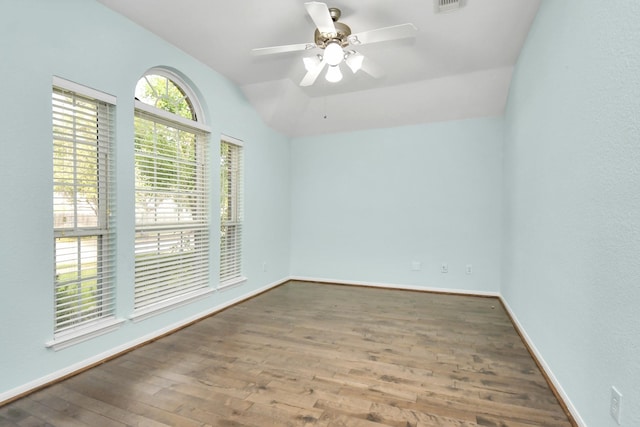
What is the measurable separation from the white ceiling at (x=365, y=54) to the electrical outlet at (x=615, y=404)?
2.66 metres

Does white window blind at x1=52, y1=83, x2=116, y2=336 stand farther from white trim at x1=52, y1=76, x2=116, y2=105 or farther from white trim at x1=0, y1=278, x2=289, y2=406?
white trim at x1=0, y1=278, x2=289, y2=406

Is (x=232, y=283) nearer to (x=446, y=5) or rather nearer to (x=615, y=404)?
(x=615, y=404)

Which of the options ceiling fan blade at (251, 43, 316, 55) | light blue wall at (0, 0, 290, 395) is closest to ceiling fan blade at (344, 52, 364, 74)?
ceiling fan blade at (251, 43, 316, 55)

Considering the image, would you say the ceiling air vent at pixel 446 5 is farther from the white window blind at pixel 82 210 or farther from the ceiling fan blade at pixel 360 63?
the white window blind at pixel 82 210

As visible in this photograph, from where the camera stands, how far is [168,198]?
3010mm

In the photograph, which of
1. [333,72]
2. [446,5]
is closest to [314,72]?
[333,72]

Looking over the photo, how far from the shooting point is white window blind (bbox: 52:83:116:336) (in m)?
2.15

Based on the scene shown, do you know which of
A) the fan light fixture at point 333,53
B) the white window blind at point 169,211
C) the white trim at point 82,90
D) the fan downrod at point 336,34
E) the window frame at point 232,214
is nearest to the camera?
the white trim at point 82,90

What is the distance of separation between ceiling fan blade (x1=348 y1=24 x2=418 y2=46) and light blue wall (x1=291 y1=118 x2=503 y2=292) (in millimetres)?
2389

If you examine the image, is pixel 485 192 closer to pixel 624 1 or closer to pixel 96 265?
pixel 624 1

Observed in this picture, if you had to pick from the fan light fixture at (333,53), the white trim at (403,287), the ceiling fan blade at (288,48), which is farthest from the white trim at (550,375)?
the ceiling fan blade at (288,48)

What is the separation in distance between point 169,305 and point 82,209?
1175 millimetres

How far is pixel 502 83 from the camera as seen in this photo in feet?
12.0

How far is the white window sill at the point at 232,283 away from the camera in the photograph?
3.64 meters
